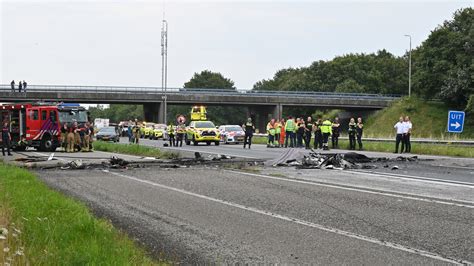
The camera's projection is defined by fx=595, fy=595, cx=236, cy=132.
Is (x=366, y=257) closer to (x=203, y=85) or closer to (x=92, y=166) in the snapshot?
(x=92, y=166)

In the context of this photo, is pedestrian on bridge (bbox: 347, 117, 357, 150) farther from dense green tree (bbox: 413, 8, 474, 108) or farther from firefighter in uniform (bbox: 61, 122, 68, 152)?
dense green tree (bbox: 413, 8, 474, 108)

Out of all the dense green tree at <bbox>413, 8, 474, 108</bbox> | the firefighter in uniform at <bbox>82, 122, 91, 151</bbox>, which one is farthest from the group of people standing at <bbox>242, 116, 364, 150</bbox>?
the dense green tree at <bbox>413, 8, 474, 108</bbox>

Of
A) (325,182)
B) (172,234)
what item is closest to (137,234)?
(172,234)

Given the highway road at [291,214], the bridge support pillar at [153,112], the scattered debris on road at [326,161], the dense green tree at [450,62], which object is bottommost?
the highway road at [291,214]

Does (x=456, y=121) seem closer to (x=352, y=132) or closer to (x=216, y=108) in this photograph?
(x=352, y=132)

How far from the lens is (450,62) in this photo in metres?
73.4

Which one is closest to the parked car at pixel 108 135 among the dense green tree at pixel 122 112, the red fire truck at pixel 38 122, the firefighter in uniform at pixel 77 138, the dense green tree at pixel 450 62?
the red fire truck at pixel 38 122

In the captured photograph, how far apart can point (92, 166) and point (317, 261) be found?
14600mm

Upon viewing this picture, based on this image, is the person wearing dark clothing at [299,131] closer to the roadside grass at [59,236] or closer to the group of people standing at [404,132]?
the group of people standing at [404,132]

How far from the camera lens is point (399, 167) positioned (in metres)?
19.3

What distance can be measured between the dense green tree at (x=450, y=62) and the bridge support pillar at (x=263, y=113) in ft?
60.8

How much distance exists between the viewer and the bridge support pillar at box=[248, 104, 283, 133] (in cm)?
8194

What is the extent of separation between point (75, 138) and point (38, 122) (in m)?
3.36

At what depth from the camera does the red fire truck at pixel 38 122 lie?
110ft
